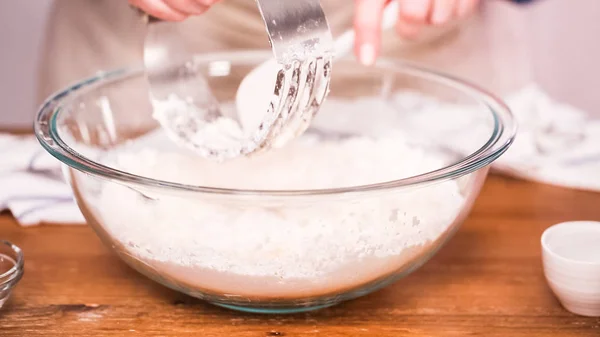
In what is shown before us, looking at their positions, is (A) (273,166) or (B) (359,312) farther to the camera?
(A) (273,166)

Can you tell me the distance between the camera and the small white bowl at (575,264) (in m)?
0.71

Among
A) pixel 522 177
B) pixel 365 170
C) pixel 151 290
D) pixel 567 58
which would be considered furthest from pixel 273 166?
pixel 567 58

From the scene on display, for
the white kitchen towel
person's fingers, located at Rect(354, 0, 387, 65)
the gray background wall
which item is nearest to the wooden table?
the white kitchen towel

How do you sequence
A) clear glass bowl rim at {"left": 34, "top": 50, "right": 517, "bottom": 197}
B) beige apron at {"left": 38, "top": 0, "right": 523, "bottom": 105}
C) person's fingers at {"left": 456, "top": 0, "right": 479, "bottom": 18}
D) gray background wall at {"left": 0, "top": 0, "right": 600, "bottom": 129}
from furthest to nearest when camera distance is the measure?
gray background wall at {"left": 0, "top": 0, "right": 600, "bottom": 129}, beige apron at {"left": 38, "top": 0, "right": 523, "bottom": 105}, person's fingers at {"left": 456, "top": 0, "right": 479, "bottom": 18}, clear glass bowl rim at {"left": 34, "top": 50, "right": 517, "bottom": 197}

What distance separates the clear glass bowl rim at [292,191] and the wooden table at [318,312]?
0.15 metres

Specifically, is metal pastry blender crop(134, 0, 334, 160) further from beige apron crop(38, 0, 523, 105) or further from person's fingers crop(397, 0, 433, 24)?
beige apron crop(38, 0, 523, 105)

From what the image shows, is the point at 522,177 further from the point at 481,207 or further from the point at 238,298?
the point at 238,298

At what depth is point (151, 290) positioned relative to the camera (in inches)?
30.5

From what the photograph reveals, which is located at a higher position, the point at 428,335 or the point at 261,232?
the point at 261,232

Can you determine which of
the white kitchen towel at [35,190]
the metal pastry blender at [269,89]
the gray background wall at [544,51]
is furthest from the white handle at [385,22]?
the gray background wall at [544,51]

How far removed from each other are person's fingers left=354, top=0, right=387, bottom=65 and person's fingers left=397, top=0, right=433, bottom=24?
33mm

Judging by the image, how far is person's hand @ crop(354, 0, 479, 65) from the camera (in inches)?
31.2

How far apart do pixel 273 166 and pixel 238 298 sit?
0.27m

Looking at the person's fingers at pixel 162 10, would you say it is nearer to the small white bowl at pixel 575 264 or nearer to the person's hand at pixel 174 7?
the person's hand at pixel 174 7
